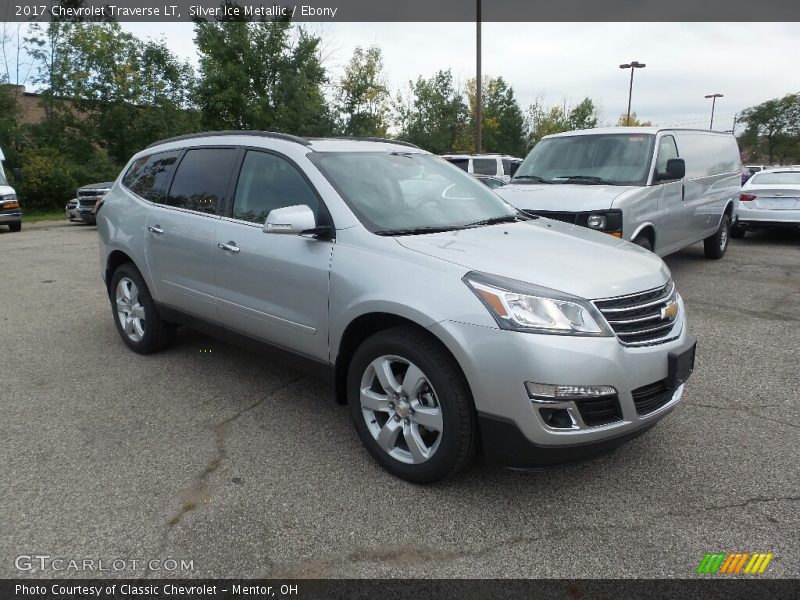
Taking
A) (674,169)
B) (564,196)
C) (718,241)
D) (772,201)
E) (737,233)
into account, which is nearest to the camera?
(564,196)

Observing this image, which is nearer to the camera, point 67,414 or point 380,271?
point 380,271

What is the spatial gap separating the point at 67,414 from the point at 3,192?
16220mm

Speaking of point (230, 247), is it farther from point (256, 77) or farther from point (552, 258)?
point (256, 77)

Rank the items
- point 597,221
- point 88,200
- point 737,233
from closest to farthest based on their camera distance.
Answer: point 597,221 → point 737,233 → point 88,200

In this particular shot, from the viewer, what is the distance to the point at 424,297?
2.80m

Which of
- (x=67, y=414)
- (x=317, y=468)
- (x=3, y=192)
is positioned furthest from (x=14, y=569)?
(x=3, y=192)

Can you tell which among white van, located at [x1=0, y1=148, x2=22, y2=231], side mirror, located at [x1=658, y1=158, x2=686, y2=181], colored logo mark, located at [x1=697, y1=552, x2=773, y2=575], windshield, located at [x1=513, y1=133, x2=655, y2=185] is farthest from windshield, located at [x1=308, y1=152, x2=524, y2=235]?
white van, located at [x1=0, y1=148, x2=22, y2=231]

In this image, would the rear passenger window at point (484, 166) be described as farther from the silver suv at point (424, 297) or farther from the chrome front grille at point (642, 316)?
the chrome front grille at point (642, 316)

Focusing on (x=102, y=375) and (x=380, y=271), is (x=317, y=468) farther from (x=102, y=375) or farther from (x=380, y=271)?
(x=102, y=375)

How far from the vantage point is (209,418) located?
12.6 ft

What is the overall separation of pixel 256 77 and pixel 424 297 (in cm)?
2395

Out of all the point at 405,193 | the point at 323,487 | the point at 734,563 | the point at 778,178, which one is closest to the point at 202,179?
the point at 405,193

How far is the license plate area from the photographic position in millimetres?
2854

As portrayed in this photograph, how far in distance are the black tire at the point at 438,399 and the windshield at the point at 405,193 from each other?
651 millimetres
